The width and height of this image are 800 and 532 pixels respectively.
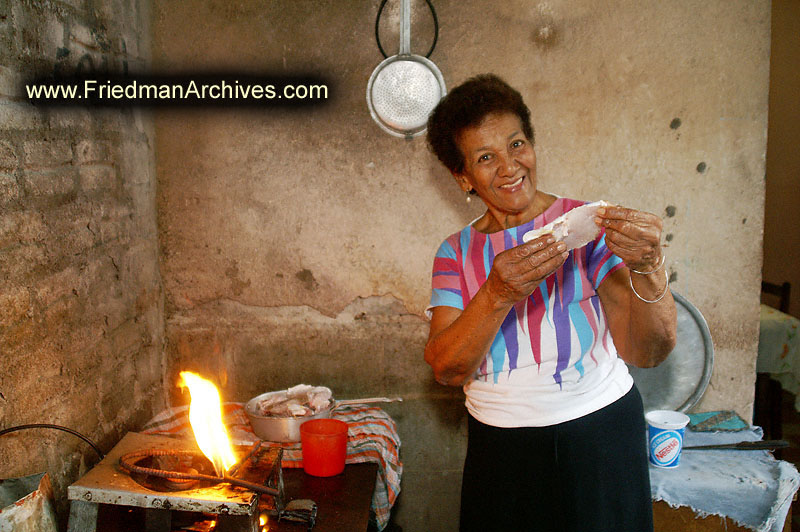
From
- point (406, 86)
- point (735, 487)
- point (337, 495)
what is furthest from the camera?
point (406, 86)

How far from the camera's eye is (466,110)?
77.8 inches

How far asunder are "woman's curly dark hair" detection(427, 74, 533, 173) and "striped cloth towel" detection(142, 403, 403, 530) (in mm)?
1155

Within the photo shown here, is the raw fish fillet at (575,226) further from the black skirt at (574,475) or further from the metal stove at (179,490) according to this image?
the metal stove at (179,490)

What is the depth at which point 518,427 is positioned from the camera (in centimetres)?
186

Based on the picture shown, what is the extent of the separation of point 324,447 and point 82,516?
2.60ft

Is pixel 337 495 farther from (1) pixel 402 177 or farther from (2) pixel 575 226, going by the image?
(1) pixel 402 177

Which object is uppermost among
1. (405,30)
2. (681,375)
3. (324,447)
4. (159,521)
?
(405,30)

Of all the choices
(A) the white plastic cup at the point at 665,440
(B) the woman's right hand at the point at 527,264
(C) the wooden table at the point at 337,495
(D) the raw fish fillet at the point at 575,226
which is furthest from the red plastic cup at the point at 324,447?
(A) the white plastic cup at the point at 665,440

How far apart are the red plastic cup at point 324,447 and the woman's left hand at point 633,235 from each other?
122 cm

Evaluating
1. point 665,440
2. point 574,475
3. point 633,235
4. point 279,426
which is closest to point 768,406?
point 665,440

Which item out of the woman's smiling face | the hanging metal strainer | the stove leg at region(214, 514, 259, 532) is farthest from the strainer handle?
the stove leg at region(214, 514, 259, 532)

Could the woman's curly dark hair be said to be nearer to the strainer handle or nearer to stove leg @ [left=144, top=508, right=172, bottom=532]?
the strainer handle

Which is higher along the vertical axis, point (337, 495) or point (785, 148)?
point (785, 148)

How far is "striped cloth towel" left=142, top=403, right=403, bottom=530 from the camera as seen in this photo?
242 cm
